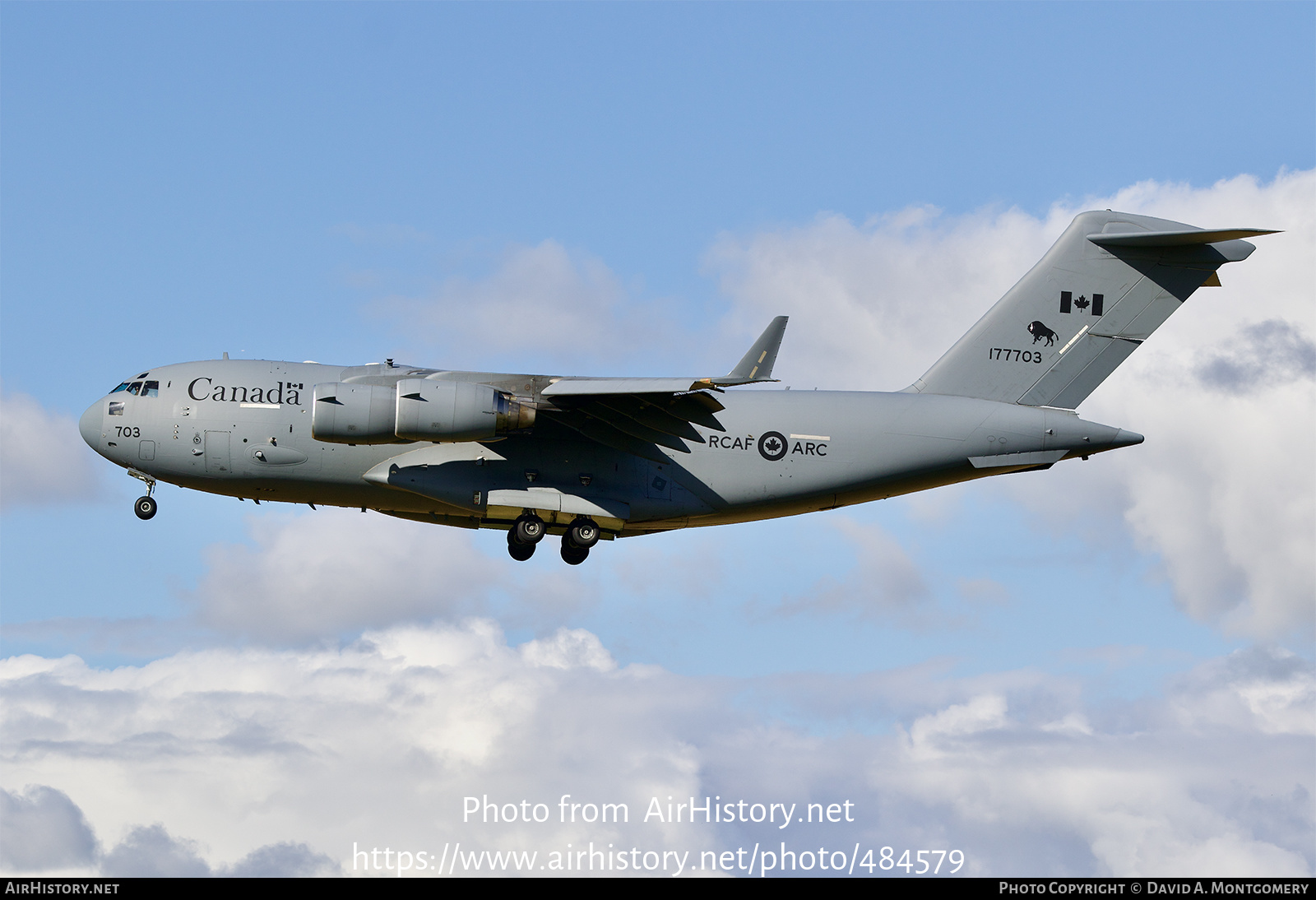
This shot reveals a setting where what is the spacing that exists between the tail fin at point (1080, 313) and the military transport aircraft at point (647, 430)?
0.03 metres

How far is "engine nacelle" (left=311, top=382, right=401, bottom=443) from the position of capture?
653 inches

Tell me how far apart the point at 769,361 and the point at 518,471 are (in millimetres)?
4117

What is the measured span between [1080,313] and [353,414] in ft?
32.8

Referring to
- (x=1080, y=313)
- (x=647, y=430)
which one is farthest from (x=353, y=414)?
(x=1080, y=313)

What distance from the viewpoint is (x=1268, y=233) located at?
17.6m

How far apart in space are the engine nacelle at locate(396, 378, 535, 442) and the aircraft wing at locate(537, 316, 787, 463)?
2.42 feet

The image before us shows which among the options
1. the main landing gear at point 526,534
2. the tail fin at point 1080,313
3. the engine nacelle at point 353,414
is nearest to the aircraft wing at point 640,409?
the main landing gear at point 526,534

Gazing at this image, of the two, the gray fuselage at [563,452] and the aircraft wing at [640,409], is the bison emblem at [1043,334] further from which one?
the aircraft wing at [640,409]

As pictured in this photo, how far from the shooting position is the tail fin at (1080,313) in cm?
1933

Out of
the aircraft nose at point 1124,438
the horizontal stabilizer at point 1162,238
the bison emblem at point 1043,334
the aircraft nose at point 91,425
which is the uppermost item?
the horizontal stabilizer at point 1162,238
